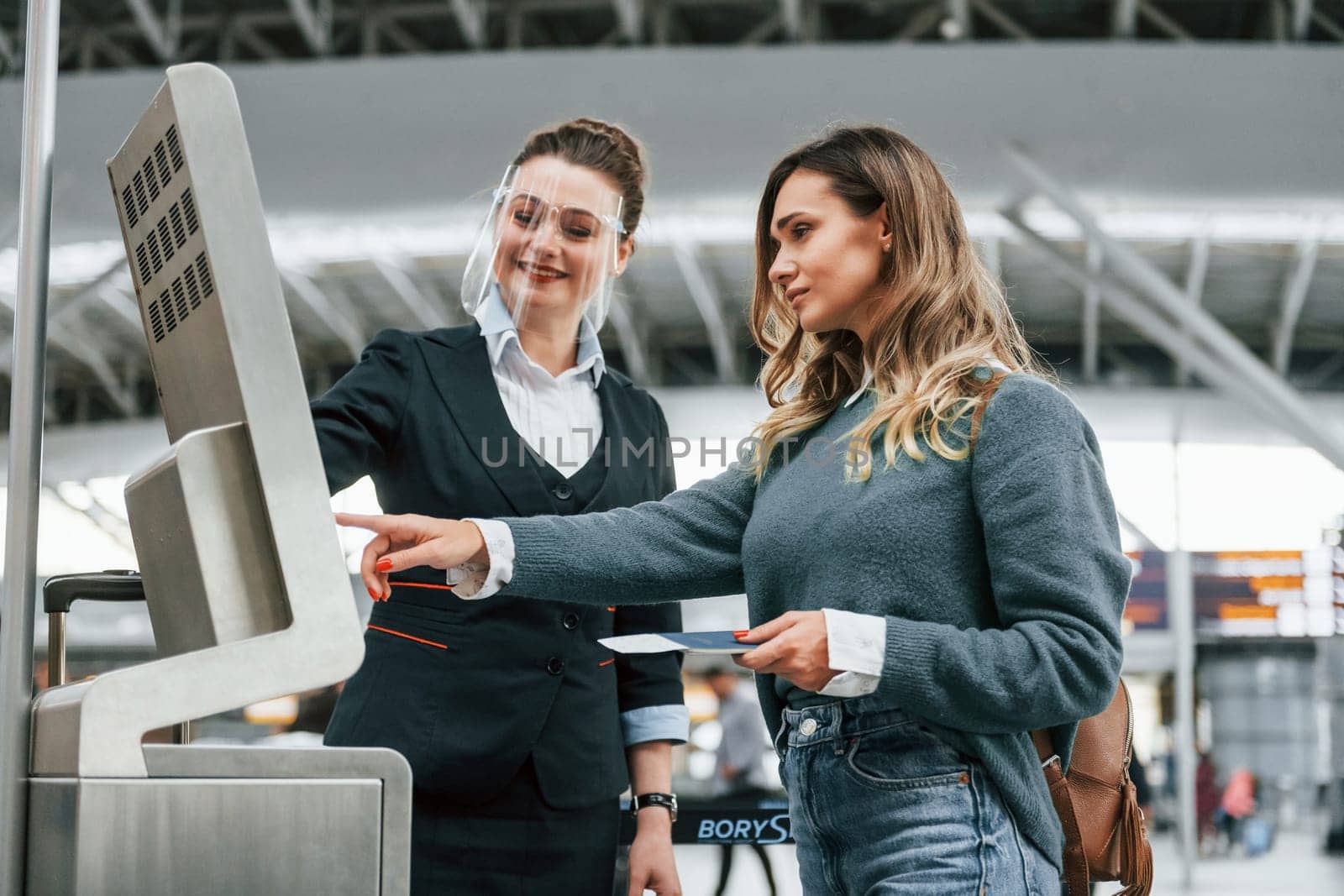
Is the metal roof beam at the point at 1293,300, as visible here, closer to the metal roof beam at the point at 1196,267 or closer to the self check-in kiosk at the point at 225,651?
the metal roof beam at the point at 1196,267

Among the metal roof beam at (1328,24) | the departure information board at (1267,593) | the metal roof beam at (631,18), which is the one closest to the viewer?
the metal roof beam at (631,18)

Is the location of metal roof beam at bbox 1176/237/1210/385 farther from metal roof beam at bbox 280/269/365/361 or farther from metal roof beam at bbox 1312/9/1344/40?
metal roof beam at bbox 280/269/365/361

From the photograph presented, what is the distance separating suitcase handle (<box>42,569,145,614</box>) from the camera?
121cm

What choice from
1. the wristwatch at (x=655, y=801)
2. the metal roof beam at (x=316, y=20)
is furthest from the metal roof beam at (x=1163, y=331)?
the wristwatch at (x=655, y=801)

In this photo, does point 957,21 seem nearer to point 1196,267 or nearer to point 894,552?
point 1196,267

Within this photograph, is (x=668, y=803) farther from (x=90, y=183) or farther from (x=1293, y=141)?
(x=1293, y=141)

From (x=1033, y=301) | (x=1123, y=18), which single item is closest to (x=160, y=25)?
(x=1123, y=18)

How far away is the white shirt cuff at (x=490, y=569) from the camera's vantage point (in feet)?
4.57

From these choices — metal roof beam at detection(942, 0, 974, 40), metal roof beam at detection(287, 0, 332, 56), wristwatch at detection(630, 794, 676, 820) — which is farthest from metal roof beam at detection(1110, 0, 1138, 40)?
wristwatch at detection(630, 794, 676, 820)

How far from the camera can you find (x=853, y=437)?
136cm

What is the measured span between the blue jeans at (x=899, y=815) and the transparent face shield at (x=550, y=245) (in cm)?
80

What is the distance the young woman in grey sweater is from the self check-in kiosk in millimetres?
297

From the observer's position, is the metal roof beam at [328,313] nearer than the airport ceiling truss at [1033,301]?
No

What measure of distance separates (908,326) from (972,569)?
290mm
